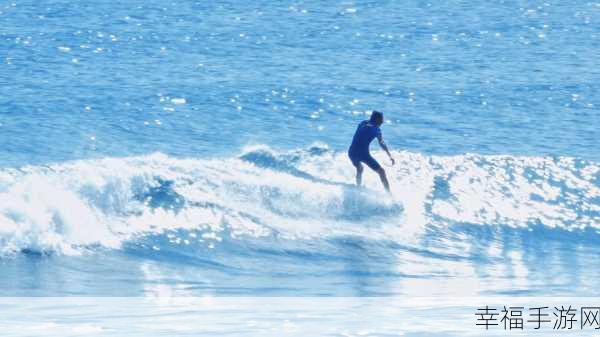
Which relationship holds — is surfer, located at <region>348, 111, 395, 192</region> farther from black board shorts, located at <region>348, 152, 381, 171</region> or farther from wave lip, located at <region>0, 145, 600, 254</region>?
wave lip, located at <region>0, 145, 600, 254</region>

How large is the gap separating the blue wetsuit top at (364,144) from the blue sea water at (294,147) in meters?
0.51

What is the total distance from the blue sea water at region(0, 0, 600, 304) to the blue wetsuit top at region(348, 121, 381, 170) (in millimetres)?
506

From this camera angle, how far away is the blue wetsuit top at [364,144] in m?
17.9

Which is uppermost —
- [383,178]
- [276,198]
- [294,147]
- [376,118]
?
[376,118]

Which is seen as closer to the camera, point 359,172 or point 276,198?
point 276,198

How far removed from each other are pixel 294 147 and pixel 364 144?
5.67m

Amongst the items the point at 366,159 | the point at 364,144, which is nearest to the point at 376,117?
the point at 364,144

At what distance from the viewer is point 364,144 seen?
707 inches

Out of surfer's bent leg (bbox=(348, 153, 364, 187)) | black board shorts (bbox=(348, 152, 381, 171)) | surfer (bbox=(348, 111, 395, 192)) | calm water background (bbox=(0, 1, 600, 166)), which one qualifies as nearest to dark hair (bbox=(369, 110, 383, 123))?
surfer (bbox=(348, 111, 395, 192))

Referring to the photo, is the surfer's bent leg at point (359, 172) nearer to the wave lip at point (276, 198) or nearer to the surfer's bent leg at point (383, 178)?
the wave lip at point (276, 198)

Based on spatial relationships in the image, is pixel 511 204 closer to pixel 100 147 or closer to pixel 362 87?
pixel 100 147

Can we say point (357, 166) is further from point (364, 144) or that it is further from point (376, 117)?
point (376, 117)

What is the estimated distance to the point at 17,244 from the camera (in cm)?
1516

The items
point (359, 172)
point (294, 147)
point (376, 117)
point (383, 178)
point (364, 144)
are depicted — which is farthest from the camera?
point (294, 147)
